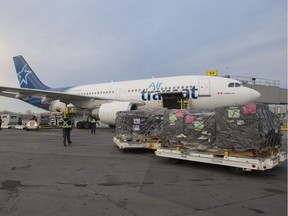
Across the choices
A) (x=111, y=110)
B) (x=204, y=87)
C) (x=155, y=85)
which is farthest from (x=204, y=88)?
(x=111, y=110)

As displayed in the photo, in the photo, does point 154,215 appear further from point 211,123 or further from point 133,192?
point 211,123

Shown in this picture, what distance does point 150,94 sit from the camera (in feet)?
64.4

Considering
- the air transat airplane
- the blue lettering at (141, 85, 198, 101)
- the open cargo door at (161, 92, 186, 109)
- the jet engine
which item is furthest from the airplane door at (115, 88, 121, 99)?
the open cargo door at (161, 92, 186, 109)

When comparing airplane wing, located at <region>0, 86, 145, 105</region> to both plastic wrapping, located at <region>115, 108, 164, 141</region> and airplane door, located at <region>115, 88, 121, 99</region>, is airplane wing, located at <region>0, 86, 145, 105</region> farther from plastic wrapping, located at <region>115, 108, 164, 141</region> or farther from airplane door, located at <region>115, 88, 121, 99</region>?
plastic wrapping, located at <region>115, 108, 164, 141</region>

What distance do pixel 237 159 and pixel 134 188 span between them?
8.49 ft

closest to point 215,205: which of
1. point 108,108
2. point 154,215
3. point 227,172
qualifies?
point 154,215

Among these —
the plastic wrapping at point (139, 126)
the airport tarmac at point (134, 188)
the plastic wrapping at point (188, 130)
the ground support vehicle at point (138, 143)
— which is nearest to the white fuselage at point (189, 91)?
the plastic wrapping at point (139, 126)

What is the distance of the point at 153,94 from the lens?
767 inches

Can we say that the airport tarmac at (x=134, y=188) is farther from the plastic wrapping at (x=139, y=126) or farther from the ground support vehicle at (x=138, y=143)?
the plastic wrapping at (x=139, y=126)

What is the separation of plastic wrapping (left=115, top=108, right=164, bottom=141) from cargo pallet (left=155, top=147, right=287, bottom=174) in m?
2.24

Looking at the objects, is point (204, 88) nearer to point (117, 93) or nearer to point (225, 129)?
point (117, 93)

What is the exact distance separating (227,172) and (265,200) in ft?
7.08

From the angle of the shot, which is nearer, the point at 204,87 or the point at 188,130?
the point at 188,130

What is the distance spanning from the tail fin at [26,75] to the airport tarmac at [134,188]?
21.9 meters
